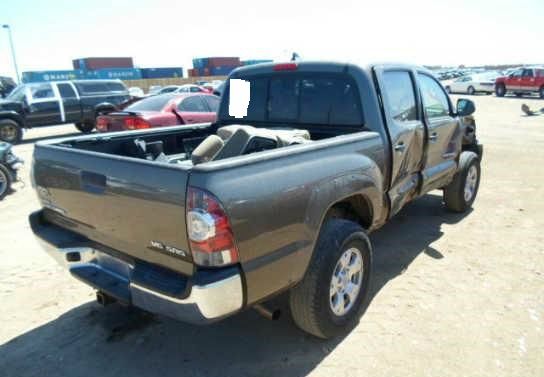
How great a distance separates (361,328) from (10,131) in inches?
537

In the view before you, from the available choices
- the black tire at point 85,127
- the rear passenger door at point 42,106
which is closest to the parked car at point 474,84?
the black tire at point 85,127

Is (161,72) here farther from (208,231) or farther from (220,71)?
(208,231)

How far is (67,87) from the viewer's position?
1442cm

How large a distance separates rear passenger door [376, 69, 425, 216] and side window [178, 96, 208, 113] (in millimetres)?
6138

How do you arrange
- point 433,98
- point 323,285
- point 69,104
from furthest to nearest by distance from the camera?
1. point 69,104
2. point 433,98
3. point 323,285

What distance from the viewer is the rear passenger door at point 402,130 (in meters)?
3.57

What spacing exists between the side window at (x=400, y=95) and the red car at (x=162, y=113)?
225 inches

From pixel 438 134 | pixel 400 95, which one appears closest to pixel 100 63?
pixel 438 134

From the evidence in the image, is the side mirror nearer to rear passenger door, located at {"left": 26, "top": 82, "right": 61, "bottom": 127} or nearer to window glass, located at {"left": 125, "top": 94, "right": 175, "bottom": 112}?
window glass, located at {"left": 125, "top": 94, "right": 175, "bottom": 112}

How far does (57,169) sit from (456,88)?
118 feet

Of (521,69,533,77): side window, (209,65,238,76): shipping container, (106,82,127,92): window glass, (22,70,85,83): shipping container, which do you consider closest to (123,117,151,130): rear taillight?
(106,82,127,92): window glass

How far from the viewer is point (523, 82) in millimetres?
26250

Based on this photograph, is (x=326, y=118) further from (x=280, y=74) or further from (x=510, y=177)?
(x=510, y=177)

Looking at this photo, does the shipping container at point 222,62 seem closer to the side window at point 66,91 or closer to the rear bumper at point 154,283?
the side window at point 66,91
